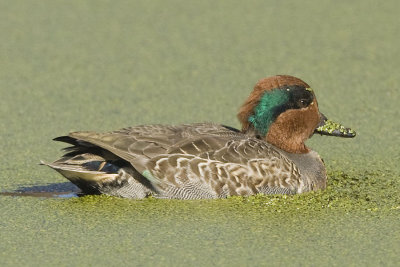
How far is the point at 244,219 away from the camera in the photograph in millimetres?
6148

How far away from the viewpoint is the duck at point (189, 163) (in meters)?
6.55

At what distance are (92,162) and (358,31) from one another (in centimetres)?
521

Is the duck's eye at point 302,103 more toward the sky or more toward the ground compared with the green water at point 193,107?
more toward the sky

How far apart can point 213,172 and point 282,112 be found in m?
0.78

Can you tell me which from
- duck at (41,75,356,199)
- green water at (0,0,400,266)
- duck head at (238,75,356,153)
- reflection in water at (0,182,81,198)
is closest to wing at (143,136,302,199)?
duck at (41,75,356,199)

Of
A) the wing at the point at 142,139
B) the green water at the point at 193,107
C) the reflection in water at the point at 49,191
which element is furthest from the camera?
the reflection in water at the point at 49,191

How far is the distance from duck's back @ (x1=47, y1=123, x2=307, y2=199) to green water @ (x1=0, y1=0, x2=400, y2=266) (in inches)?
4.4

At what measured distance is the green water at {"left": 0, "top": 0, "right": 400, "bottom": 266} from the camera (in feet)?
18.7

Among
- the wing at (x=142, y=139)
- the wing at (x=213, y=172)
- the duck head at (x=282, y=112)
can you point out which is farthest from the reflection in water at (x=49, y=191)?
the duck head at (x=282, y=112)

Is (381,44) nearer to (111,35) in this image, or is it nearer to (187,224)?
(111,35)

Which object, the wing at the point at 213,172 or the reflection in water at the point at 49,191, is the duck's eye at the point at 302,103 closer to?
the wing at the point at 213,172

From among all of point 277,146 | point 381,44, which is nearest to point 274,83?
point 277,146

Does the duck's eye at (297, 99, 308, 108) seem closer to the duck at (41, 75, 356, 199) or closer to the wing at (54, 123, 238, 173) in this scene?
the duck at (41, 75, 356, 199)

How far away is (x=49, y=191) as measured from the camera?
687 cm
